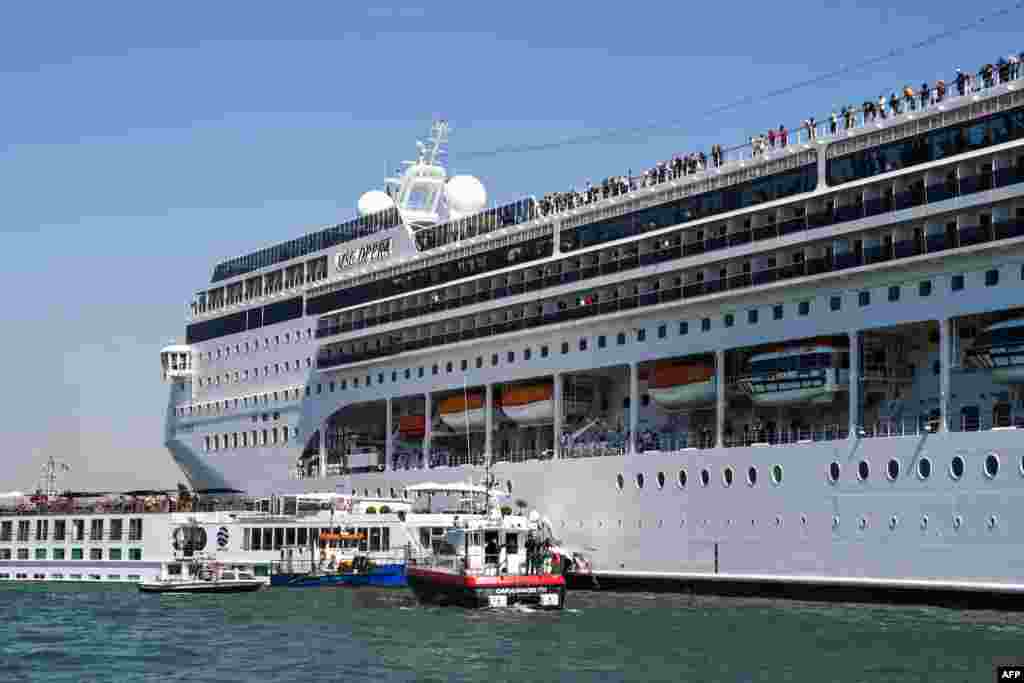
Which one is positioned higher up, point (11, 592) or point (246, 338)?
point (246, 338)

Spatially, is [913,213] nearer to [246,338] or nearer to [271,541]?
[271,541]

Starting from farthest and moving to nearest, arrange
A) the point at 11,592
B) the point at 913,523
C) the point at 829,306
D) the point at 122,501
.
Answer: the point at 122,501 → the point at 11,592 → the point at 829,306 → the point at 913,523

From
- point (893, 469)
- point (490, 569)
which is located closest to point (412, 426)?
point (490, 569)

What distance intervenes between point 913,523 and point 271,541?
83.7ft

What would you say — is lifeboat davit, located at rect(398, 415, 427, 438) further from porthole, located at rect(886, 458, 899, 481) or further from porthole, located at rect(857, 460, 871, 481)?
porthole, located at rect(886, 458, 899, 481)

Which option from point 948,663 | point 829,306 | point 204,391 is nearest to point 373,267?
point 204,391

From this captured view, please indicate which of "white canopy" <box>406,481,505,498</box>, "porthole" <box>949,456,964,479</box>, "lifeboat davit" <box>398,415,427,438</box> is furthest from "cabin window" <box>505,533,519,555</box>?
"lifeboat davit" <box>398,415,427,438</box>

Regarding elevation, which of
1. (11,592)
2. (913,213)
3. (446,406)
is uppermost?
(913,213)

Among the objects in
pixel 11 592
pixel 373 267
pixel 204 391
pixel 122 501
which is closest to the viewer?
pixel 11 592

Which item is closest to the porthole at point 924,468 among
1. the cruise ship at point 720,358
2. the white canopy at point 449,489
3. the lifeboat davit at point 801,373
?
the cruise ship at point 720,358

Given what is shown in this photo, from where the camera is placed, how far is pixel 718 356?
1673 inches

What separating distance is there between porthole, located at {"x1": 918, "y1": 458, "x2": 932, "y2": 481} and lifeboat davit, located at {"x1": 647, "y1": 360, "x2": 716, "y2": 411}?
8171mm

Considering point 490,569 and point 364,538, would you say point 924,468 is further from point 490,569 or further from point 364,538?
point 364,538

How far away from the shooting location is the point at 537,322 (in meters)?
48.8
